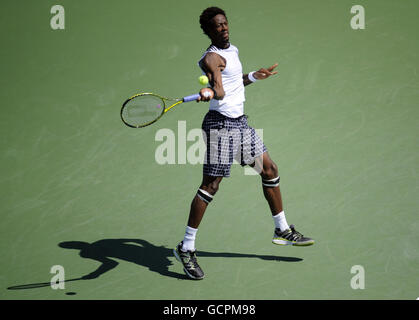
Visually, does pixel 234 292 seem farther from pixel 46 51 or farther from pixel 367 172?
pixel 46 51

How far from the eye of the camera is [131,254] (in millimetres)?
6824

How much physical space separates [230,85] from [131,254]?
1931mm

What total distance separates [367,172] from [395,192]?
1.58ft

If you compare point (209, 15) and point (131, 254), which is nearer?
point (209, 15)

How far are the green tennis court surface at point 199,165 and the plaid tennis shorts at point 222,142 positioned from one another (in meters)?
0.93

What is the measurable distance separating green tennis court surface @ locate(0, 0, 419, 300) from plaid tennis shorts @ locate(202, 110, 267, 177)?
3.05ft

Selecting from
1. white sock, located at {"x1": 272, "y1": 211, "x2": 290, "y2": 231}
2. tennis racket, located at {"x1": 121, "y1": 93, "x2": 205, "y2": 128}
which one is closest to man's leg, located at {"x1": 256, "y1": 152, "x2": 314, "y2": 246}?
white sock, located at {"x1": 272, "y1": 211, "x2": 290, "y2": 231}

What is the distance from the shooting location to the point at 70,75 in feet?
32.0

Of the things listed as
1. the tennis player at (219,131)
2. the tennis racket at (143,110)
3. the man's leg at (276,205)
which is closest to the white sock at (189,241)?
the tennis player at (219,131)

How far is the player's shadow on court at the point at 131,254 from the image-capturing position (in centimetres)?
650

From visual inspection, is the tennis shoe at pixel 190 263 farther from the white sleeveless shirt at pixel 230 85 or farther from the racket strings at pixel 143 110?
the white sleeveless shirt at pixel 230 85

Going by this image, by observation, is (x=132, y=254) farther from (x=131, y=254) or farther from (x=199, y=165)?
(x=199, y=165)

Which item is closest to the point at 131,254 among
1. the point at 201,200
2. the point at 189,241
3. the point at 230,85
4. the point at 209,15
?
the point at 189,241

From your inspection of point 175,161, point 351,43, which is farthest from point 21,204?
point 351,43
